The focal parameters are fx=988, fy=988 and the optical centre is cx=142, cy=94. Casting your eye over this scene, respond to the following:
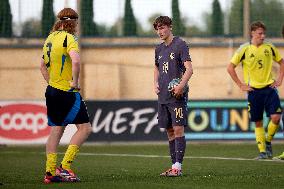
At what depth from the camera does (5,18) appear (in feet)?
83.5

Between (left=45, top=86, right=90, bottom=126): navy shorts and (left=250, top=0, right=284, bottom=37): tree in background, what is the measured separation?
1487 cm

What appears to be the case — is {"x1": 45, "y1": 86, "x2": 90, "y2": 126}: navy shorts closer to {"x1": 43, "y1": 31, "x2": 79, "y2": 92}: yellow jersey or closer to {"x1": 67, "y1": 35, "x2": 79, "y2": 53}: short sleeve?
{"x1": 43, "y1": 31, "x2": 79, "y2": 92}: yellow jersey

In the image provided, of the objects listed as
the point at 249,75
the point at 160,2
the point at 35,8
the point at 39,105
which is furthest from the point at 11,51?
the point at 249,75

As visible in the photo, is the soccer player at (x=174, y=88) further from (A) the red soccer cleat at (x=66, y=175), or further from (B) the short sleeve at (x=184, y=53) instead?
(A) the red soccer cleat at (x=66, y=175)

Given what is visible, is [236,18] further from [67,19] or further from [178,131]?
[67,19]

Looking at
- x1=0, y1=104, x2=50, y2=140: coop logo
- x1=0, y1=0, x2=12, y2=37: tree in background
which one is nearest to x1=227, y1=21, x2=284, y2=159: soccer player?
x1=0, y1=104, x2=50, y2=140: coop logo

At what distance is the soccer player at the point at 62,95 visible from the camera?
38.1 feet

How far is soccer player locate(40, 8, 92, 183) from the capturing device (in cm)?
1160

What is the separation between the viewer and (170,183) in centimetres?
1126

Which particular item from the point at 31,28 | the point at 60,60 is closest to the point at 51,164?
the point at 60,60

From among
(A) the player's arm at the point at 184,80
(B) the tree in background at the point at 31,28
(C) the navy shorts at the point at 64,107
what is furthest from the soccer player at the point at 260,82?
(B) the tree in background at the point at 31,28

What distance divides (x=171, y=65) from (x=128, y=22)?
1379cm

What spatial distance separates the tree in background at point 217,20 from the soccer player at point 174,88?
523 inches

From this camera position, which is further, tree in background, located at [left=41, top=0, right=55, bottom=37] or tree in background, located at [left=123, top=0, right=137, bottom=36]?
tree in background, located at [left=123, top=0, right=137, bottom=36]
